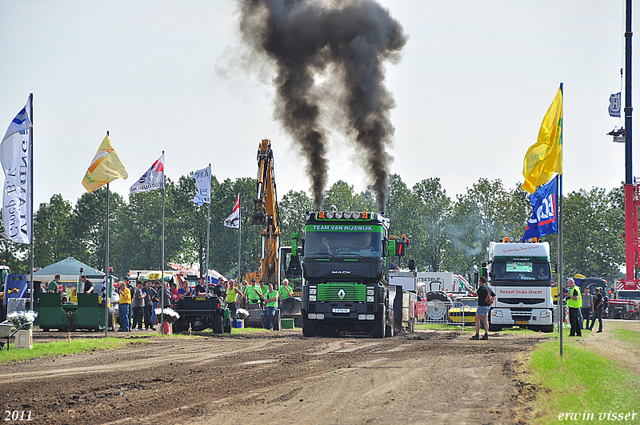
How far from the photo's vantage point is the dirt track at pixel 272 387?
30.9 feet

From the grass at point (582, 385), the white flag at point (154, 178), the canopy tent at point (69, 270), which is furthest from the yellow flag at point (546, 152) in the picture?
the canopy tent at point (69, 270)

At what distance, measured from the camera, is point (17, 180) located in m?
18.9

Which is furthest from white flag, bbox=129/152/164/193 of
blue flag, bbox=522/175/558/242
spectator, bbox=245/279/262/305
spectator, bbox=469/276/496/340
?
blue flag, bbox=522/175/558/242

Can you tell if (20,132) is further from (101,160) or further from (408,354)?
(408,354)

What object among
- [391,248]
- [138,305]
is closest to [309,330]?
[391,248]

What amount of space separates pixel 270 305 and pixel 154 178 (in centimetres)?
674

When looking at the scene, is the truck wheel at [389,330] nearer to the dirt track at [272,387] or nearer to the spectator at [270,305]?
the spectator at [270,305]

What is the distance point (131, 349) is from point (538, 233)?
12299 mm

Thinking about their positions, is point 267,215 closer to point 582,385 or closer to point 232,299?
point 232,299

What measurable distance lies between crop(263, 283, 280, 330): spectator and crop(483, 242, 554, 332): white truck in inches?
308

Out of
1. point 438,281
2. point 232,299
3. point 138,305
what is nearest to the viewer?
point 138,305

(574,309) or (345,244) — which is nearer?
(345,244)

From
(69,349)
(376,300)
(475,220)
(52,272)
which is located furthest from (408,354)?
(475,220)

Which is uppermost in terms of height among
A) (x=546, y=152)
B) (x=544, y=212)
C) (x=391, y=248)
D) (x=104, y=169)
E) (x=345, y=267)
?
(x=104, y=169)
